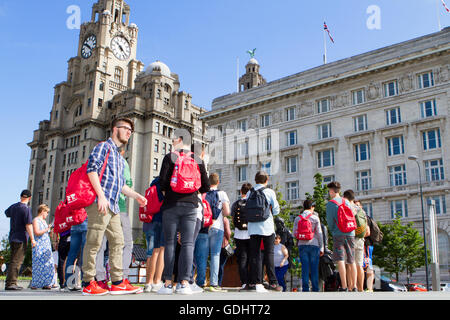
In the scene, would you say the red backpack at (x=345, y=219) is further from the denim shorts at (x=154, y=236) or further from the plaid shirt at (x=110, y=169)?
the plaid shirt at (x=110, y=169)

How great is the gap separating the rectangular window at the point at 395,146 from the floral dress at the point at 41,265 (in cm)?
3557

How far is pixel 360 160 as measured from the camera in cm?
4138

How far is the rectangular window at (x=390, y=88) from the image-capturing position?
40894 mm

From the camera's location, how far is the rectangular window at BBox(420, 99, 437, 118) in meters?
38.5

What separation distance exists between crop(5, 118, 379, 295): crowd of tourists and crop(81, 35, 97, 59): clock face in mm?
78575

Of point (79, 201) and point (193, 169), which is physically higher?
point (193, 169)

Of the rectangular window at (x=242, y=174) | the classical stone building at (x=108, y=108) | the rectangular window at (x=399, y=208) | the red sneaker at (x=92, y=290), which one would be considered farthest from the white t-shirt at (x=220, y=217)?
the classical stone building at (x=108, y=108)

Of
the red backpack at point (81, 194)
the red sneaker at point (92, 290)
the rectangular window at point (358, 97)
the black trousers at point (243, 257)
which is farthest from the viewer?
the rectangular window at point (358, 97)

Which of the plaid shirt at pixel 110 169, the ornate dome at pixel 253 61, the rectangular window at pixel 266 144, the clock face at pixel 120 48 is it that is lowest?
the plaid shirt at pixel 110 169

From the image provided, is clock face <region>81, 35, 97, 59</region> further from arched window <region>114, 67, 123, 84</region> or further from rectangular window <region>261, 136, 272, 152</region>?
rectangular window <region>261, 136, 272, 152</region>

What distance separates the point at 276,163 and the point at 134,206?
101 ft
